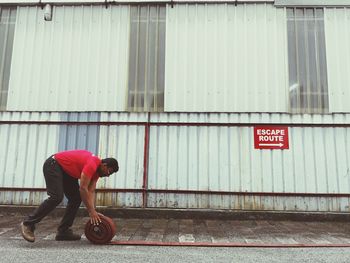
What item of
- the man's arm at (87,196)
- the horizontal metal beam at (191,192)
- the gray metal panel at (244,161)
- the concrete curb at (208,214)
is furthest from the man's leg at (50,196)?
the gray metal panel at (244,161)

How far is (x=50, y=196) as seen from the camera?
508 centimetres

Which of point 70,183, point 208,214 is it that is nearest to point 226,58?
point 208,214

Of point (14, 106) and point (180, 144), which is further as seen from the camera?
point (14, 106)

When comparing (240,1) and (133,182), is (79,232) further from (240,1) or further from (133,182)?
(240,1)

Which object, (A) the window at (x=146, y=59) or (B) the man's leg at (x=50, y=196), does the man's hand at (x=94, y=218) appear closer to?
(B) the man's leg at (x=50, y=196)

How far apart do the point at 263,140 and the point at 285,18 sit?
3.26 metres

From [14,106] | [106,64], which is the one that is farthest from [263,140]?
[14,106]

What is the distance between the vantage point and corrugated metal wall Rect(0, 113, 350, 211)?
817 centimetres

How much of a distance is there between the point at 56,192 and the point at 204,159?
401 centimetres

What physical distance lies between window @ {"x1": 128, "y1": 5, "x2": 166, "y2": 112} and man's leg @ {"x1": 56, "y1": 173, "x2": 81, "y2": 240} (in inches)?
151

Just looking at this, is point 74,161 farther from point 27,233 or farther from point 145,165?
point 145,165

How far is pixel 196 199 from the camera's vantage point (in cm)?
822

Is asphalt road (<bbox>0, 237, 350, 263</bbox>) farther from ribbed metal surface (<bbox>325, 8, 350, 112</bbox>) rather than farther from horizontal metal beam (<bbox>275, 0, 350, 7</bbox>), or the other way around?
horizontal metal beam (<bbox>275, 0, 350, 7</bbox>)

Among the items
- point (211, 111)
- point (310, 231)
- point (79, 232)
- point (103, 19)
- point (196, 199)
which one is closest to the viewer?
point (79, 232)
